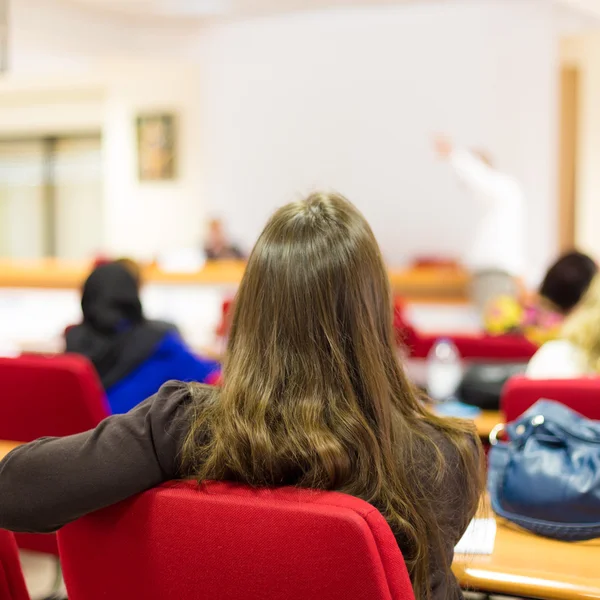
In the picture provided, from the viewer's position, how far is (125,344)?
324 cm

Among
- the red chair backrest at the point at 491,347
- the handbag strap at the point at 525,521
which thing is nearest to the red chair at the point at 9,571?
the handbag strap at the point at 525,521

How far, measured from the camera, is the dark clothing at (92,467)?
1.12 meters

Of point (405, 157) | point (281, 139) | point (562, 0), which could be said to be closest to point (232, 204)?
point (281, 139)

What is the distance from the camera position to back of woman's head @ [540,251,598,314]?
138 inches

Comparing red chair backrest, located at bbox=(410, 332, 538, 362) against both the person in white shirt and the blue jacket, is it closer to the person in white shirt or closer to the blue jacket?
the blue jacket

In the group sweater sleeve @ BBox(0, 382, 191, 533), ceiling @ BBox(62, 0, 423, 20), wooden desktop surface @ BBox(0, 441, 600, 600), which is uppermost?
ceiling @ BBox(62, 0, 423, 20)

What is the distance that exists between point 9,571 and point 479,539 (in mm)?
822

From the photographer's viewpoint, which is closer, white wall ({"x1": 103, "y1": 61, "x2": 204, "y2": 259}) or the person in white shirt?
the person in white shirt

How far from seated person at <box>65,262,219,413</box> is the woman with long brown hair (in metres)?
1.95

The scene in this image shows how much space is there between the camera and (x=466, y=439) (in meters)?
1.36

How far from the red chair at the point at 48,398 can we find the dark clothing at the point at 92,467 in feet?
4.45

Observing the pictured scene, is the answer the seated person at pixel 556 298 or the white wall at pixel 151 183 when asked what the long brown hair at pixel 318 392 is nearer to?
the seated person at pixel 556 298

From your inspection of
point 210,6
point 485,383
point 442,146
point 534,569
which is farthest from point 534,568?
point 210,6

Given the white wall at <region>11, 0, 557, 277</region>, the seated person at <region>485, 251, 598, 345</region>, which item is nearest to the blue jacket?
the seated person at <region>485, 251, 598, 345</region>
